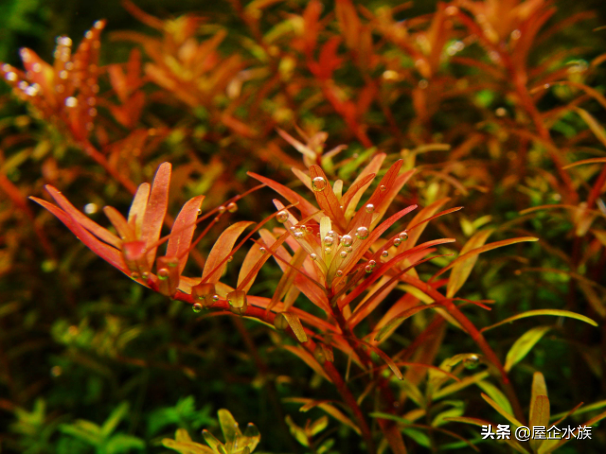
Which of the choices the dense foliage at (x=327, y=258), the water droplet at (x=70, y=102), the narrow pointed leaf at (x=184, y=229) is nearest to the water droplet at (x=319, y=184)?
the dense foliage at (x=327, y=258)

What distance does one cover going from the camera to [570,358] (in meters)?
0.67

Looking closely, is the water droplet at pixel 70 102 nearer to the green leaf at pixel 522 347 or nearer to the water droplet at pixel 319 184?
the water droplet at pixel 319 184

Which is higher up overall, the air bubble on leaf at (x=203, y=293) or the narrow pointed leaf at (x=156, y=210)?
the narrow pointed leaf at (x=156, y=210)

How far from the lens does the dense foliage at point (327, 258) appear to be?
422mm

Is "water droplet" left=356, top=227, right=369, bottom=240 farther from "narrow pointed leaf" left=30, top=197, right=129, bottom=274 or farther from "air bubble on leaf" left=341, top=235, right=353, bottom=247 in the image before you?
"narrow pointed leaf" left=30, top=197, right=129, bottom=274

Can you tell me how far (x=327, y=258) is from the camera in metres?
0.39

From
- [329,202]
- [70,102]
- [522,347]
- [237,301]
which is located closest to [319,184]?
[329,202]

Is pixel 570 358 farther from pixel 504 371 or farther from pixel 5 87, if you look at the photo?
pixel 5 87

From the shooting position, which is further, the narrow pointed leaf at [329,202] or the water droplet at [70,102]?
the water droplet at [70,102]

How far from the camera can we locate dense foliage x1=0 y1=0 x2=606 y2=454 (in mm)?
422

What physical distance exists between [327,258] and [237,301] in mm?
95

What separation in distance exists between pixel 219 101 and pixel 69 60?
433 millimetres

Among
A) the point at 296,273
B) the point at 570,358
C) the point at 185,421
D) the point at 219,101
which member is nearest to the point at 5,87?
the point at 219,101

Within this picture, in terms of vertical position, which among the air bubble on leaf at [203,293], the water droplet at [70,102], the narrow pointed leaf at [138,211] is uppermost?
the narrow pointed leaf at [138,211]
